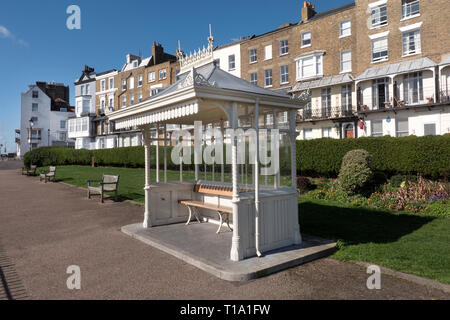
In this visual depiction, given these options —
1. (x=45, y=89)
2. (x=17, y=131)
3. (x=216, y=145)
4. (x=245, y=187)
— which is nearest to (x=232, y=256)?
(x=245, y=187)

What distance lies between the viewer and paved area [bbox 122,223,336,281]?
16.2 ft

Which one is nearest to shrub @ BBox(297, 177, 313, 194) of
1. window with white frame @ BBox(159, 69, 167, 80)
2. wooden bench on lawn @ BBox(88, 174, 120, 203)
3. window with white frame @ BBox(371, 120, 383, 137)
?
wooden bench on lawn @ BBox(88, 174, 120, 203)

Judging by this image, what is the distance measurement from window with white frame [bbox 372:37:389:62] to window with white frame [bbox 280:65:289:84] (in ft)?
27.0

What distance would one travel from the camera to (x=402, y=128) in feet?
79.5

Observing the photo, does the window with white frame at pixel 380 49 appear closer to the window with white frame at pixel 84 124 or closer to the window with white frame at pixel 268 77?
the window with white frame at pixel 268 77

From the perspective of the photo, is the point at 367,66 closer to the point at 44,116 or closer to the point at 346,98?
the point at 346,98

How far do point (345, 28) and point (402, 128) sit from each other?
34.5 ft

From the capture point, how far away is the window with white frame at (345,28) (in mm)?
27281

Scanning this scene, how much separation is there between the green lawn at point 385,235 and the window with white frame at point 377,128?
55.4 ft

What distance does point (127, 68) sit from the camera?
51.4 meters

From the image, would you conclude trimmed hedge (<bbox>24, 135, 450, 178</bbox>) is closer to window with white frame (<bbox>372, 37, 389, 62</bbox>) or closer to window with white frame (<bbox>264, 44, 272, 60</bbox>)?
window with white frame (<bbox>372, 37, 389, 62</bbox>)

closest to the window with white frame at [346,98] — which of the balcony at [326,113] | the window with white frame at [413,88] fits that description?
the balcony at [326,113]

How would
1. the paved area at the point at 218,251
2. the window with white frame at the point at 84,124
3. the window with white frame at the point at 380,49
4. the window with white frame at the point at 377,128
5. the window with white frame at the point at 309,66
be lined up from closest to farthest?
the paved area at the point at 218,251 < the window with white frame at the point at 377,128 < the window with white frame at the point at 380,49 < the window with white frame at the point at 309,66 < the window with white frame at the point at 84,124

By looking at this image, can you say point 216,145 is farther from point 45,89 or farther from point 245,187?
point 45,89
